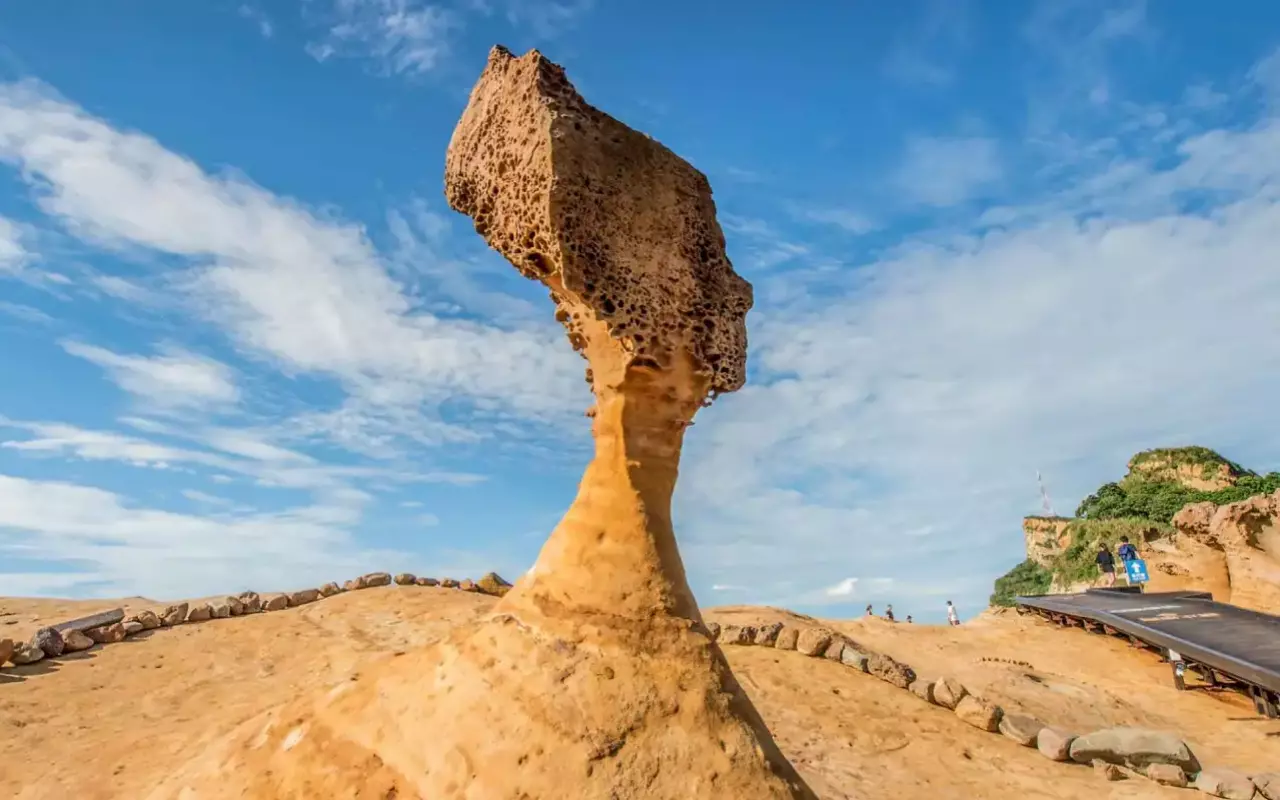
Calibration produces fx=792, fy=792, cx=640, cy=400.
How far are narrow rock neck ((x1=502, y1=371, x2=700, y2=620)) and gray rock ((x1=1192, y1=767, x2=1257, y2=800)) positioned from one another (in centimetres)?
636

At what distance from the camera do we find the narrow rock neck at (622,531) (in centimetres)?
425

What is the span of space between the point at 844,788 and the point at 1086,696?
244 inches

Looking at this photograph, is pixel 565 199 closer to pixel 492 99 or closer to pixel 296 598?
pixel 492 99

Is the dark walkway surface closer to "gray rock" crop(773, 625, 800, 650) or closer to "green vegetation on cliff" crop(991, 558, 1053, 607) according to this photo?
"gray rock" crop(773, 625, 800, 650)

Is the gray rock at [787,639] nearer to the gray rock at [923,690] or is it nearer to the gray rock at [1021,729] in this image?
the gray rock at [923,690]

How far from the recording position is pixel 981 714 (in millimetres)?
8875

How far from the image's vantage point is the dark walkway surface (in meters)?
10.5

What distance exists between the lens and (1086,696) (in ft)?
36.7

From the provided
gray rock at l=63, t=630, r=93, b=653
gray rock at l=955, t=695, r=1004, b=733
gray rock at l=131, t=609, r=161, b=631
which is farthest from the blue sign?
gray rock at l=63, t=630, r=93, b=653

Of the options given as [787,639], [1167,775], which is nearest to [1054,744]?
[1167,775]

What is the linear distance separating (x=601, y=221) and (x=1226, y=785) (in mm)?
7904

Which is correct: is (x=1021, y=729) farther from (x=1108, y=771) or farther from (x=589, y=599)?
(x=589, y=599)

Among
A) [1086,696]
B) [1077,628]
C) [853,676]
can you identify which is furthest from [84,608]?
[1077,628]

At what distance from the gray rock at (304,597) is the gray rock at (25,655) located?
3355mm
